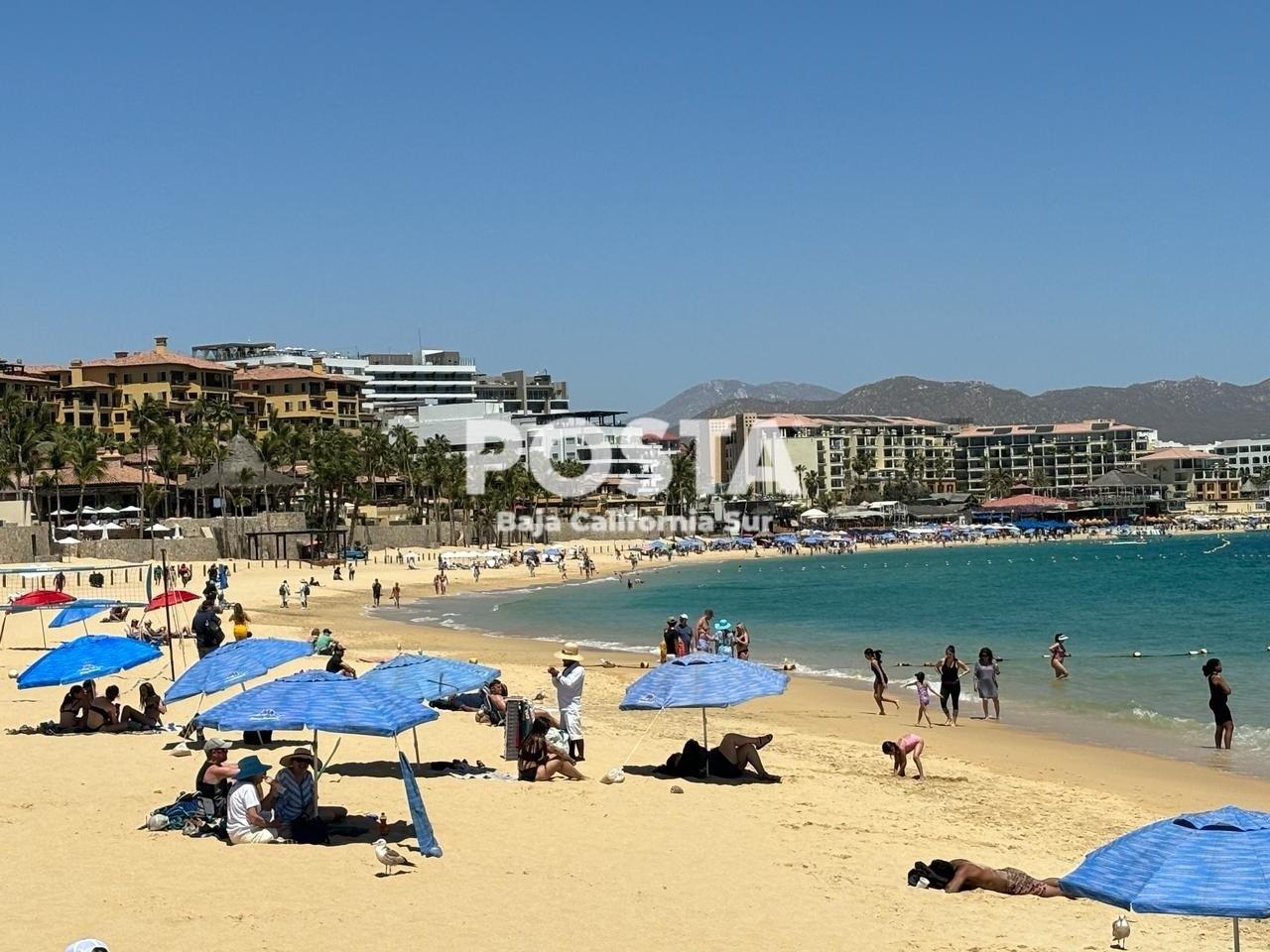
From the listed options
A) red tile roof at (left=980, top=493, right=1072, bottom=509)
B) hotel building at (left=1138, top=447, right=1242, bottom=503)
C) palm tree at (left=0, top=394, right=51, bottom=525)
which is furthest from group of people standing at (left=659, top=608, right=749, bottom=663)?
hotel building at (left=1138, top=447, right=1242, bottom=503)

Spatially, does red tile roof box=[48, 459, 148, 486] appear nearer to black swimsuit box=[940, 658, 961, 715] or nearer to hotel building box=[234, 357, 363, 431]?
hotel building box=[234, 357, 363, 431]

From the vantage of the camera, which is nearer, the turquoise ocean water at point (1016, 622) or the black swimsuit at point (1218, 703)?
the black swimsuit at point (1218, 703)

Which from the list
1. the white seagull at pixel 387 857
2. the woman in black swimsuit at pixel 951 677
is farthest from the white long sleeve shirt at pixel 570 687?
the woman in black swimsuit at pixel 951 677

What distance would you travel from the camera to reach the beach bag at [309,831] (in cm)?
1095

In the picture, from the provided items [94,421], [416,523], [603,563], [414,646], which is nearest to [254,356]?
[94,421]

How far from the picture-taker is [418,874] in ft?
33.1

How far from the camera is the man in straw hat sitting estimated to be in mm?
10992

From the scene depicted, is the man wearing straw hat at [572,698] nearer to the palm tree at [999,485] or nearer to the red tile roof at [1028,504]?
the red tile roof at [1028,504]

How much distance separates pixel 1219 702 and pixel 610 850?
11.1 m

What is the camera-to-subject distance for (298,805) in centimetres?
1106

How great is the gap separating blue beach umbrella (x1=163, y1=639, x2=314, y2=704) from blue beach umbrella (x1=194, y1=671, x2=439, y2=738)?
10.4 ft

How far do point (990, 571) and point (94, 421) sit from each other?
228ft

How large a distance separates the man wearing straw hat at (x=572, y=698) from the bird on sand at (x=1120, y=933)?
7088mm

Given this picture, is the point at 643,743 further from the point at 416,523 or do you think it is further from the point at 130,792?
the point at 416,523
